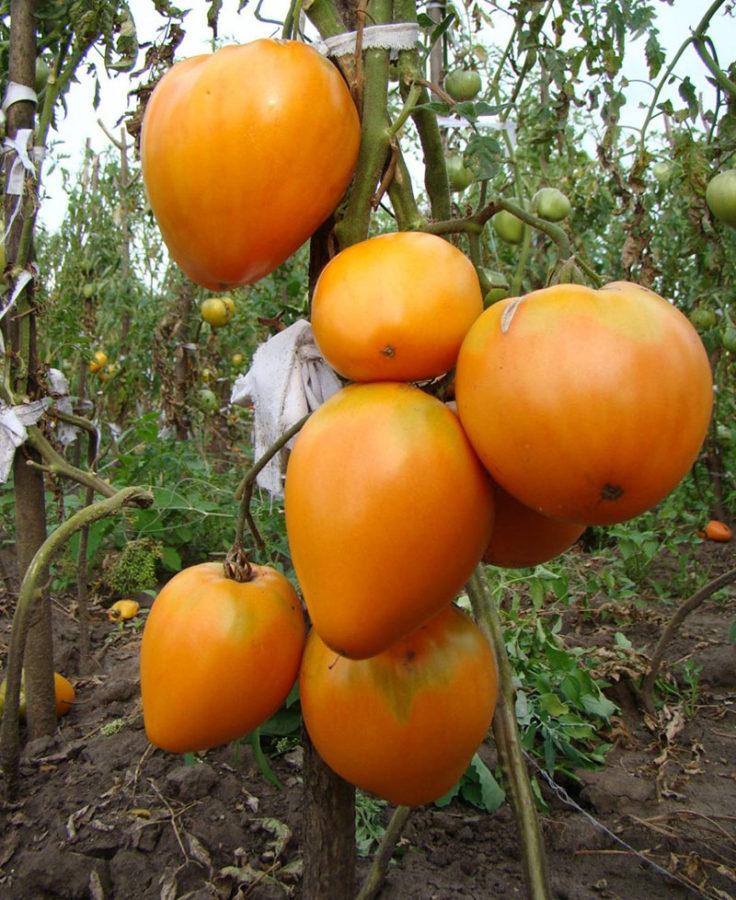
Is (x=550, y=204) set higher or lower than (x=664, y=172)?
higher

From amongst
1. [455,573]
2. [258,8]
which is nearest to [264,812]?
[455,573]

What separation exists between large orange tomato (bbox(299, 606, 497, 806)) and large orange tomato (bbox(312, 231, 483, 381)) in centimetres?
25

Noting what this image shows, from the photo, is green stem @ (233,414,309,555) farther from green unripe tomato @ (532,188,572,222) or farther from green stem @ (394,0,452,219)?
green unripe tomato @ (532,188,572,222)

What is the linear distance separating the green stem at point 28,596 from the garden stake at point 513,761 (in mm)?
624

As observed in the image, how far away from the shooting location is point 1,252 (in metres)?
1.66

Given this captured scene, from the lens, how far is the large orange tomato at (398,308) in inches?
24.2

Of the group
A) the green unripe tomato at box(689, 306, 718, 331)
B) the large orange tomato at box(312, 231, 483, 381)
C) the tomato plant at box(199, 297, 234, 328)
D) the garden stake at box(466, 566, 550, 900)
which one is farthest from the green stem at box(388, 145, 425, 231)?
the tomato plant at box(199, 297, 234, 328)

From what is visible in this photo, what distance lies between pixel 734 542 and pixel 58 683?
326 centimetres

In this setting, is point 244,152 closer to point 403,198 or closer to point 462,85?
point 403,198

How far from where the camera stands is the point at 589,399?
1.75 feet

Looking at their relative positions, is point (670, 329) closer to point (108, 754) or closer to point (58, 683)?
point (108, 754)

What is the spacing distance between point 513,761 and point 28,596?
3.09ft

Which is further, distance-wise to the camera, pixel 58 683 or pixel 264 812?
pixel 58 683

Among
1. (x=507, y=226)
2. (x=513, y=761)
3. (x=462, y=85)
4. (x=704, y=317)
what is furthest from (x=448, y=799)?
(x=704, y=317)
